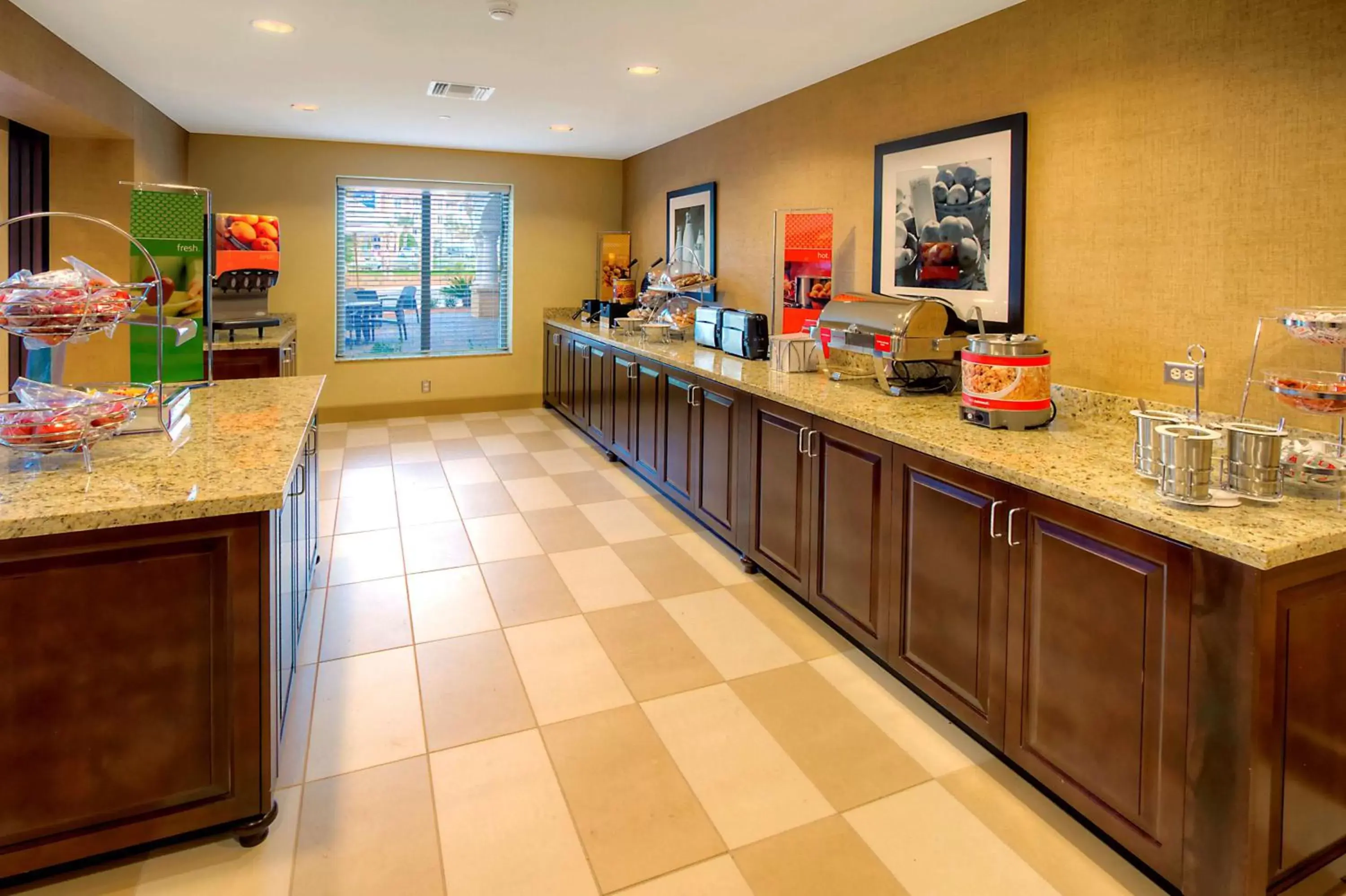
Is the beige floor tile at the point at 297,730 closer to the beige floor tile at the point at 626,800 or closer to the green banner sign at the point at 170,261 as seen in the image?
the beige floor tile at the point at 626,800

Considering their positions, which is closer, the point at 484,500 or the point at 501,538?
the point at 501,538

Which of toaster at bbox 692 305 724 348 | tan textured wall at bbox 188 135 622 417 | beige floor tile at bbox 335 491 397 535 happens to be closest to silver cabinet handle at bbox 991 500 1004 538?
toaster at bbox 692 305 724 348

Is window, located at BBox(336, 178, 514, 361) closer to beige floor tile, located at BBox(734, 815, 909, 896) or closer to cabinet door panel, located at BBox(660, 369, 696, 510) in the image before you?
cabinet door panel, located at BBox(660, 369, 696, 510)

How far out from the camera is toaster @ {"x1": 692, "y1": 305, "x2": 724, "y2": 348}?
4.68 m

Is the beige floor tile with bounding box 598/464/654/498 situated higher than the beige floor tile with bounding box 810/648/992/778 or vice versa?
the beige floor tile with bounding box 598/464/654/498

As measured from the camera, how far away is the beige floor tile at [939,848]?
1771 mm

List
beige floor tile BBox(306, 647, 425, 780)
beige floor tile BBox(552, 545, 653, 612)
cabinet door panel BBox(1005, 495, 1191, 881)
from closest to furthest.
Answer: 1. cabinet door panel BBox(1005, 495, 1191, 881)
2. beige floor tile BBox(306, 647, 425, 780)
3. beige floor tile BBox(552, 545, 653, 612)

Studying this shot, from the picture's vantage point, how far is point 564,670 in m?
2.73

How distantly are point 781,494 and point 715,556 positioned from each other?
0.72 metres

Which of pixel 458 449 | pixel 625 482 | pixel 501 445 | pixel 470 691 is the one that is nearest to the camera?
pixel 470 691

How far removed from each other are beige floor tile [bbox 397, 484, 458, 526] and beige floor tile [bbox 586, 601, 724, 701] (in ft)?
5.11

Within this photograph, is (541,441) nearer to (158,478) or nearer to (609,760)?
(609,760)

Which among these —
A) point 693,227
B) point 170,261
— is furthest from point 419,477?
point 693,227

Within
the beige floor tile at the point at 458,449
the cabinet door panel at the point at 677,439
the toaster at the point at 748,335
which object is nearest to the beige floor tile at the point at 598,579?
the cabinet door panel at the point at 677,439
